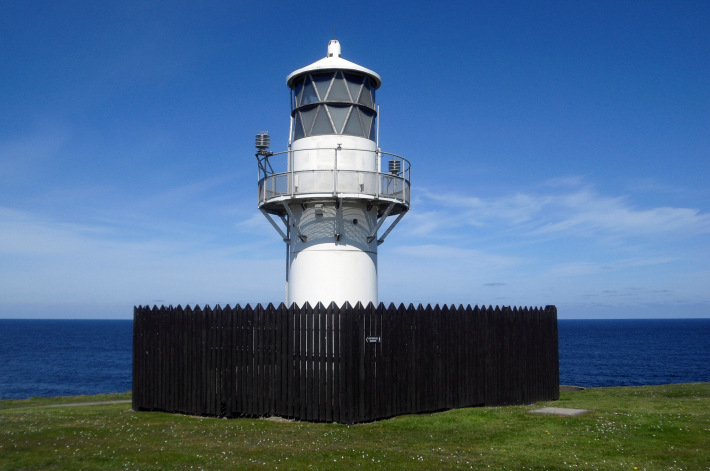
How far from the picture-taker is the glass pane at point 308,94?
16.8 metres

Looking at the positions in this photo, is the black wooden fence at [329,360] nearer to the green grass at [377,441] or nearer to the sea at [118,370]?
the green grass at [377,441]

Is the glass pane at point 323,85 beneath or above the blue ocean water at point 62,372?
above

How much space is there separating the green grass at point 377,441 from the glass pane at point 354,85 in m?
8.52

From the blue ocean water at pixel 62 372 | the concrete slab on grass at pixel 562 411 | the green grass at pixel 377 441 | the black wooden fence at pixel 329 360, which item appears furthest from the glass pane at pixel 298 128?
the blue ocean water at pixel 62 372

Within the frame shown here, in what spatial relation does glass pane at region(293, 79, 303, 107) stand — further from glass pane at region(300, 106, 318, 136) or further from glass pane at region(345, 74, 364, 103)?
glass pane at region(345, 74, 364, 103)

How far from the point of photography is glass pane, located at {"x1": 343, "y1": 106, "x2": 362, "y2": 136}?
16.7 meters

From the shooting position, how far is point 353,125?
16.8m

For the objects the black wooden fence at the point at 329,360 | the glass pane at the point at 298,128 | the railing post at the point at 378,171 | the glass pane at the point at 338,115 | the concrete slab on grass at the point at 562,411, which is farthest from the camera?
the glass pane at the point at 298,128

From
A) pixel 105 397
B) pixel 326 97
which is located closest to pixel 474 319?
pixel 326 97

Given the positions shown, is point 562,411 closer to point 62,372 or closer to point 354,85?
point 354,85

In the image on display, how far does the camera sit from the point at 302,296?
1669 cm

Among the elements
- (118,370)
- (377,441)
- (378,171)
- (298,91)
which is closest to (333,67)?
(298,91)

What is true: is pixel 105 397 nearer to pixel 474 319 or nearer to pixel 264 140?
pixel 264 140

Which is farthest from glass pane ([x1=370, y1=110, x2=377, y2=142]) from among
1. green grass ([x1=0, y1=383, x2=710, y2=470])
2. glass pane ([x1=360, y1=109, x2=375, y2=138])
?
green grass ([x1=0, y1=383, x2=710, y2=470])
